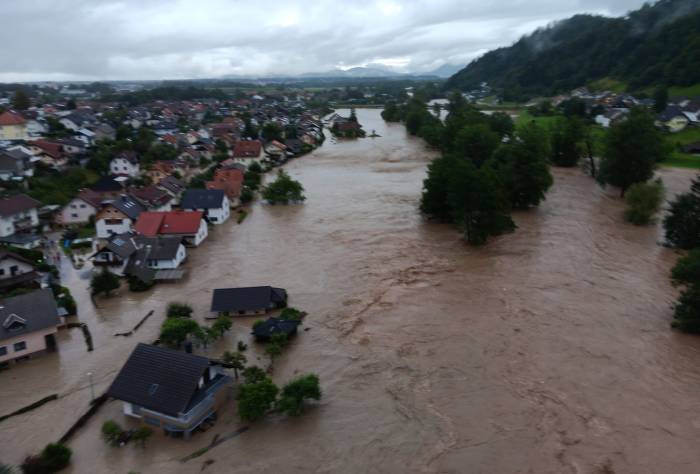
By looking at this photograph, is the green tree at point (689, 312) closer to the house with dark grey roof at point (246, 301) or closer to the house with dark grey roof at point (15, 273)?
the house with dark grey roof at point (246, 301)

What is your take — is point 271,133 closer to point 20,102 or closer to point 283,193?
point 283,193

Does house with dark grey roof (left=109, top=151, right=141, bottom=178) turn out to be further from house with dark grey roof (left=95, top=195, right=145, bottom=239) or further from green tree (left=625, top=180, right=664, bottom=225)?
green tree (left=625, top=180, right=664, bottom=225)

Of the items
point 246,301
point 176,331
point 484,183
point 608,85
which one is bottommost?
point 246,301

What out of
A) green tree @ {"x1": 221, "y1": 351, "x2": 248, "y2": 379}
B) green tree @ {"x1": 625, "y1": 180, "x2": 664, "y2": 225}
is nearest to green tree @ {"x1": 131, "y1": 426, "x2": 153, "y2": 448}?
green tree @ {"x1": 221, "y1": 351, "x2": 248, "y2": 379}

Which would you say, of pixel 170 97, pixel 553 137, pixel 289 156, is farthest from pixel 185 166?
pixel 170 97

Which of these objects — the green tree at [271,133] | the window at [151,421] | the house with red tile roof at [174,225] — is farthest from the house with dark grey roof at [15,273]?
the green tree at [271,133]

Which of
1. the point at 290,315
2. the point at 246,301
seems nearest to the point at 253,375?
the point at 290,315
